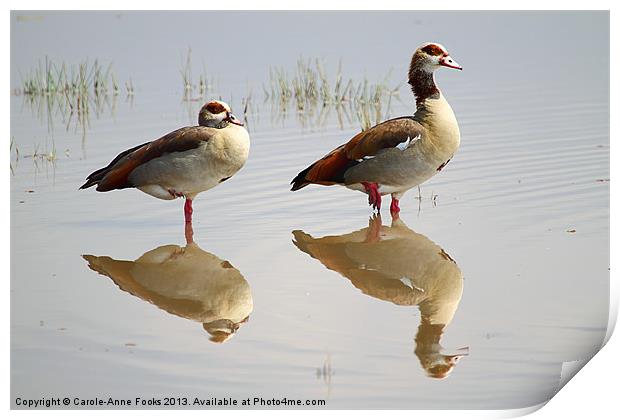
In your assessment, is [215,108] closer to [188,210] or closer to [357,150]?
[188,210]

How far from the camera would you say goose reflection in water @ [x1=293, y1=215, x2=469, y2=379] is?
6.44 meters

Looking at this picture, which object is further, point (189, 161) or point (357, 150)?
point (357, 150)

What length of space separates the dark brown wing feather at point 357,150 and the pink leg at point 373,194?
199 mm

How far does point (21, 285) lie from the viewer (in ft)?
24.0

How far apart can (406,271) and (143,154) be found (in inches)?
98.6

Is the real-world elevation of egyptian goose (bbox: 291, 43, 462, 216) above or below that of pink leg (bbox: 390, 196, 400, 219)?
above

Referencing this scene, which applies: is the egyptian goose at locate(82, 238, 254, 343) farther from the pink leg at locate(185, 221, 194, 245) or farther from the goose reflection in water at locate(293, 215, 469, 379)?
the goose reflection in water at locate(293, 215, 469, 379)

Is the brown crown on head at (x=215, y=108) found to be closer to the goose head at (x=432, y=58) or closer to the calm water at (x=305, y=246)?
the calm water at (x=305, y=246)

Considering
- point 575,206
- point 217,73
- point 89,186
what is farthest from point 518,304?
point 217,73

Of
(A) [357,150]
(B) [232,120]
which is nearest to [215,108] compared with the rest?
(B) [232,120]

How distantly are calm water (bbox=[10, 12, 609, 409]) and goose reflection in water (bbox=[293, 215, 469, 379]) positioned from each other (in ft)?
0.07

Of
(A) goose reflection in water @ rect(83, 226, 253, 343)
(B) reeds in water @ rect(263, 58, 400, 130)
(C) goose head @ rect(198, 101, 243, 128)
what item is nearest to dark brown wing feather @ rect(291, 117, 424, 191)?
(C) goose head @ rect(198, 101, 243, 128)

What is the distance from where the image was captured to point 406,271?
773 cm

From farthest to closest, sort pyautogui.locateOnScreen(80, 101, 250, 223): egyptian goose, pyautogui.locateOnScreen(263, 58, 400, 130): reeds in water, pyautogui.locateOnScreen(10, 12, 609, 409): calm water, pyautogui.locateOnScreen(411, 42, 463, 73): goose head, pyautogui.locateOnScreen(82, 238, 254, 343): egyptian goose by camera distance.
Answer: pyautogui.locateOnScreen(263, 58, 400, 130): reeds in water < pyautogui.locateOnScreen(411, 42, 463, 73): goose head < pyautogui.locateOnScreen(80, 101, 250, 223): egyptian goose < pyautogui.locateOnScreen(82, 238, 254, 343): egyptian goose < pyautogui.locateOnScreen(10, 12, 609, 409): calm water
